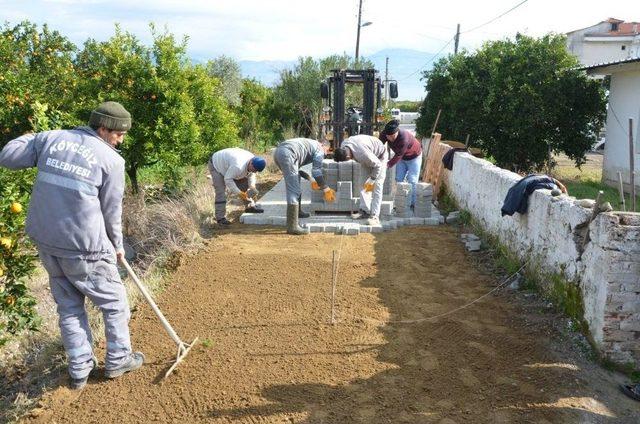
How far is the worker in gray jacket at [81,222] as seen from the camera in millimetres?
3502

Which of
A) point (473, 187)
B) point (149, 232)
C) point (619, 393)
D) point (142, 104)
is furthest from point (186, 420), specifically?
point (142, 104)

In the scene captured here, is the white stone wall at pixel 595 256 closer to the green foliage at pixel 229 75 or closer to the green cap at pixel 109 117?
the green cap at pixel 109 117

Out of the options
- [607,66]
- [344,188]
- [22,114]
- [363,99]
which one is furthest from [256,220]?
[607,66]

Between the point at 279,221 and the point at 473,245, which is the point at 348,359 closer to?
the point at 473,245

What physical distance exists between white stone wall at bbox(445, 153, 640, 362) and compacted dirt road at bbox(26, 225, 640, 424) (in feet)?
1.11

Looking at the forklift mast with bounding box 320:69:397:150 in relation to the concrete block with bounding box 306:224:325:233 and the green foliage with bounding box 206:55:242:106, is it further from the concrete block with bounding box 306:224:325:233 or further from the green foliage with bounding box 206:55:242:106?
the green foliage with bounding box 206:55:242:106

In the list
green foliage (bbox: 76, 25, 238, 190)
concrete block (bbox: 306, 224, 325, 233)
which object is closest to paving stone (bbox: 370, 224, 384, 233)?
concrete block (bbox: 306, 224, 325, 233)

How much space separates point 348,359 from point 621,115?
1108 cm

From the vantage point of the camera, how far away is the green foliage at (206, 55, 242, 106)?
78.8 feet

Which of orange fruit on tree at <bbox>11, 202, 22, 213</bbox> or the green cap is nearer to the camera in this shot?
the green cap

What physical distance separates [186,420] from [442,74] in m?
13.3

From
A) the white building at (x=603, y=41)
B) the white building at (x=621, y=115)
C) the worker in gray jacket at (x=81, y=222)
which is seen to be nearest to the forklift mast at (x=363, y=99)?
the white building at (x=621, y=115)

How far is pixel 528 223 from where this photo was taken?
5828 millimetres

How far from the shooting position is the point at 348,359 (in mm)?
4074
